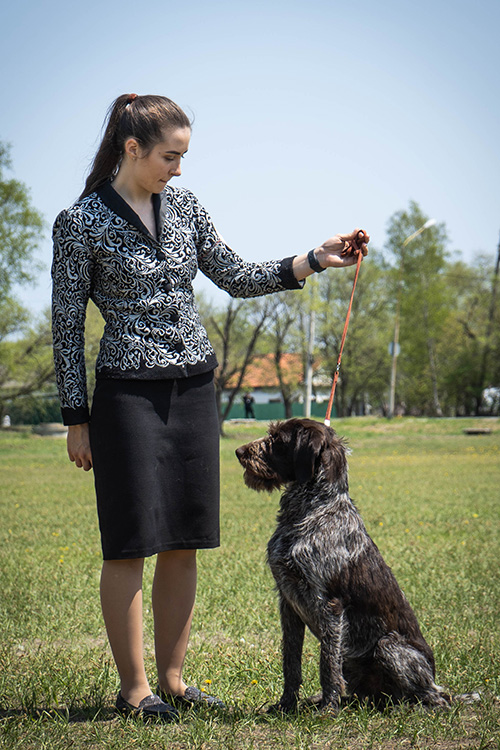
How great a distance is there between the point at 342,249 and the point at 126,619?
→ 6.55ft

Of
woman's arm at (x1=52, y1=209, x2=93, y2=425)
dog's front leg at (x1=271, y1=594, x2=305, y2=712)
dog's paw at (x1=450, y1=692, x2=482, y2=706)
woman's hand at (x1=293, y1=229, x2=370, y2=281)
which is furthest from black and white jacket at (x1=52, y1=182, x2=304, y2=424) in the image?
dog's paw at (x1=450, y1=692, x2=482, y2=706)

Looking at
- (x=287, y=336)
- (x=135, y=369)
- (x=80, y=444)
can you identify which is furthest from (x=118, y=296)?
(x=287, y=336)

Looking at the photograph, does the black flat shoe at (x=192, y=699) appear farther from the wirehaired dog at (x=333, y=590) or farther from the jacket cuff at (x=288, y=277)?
the jacket cuff at (x=288, y=277)

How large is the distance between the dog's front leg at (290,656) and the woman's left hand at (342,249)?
64.3 inches

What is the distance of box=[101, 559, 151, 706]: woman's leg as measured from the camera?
10.1 feet

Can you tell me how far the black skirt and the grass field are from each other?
78 cm

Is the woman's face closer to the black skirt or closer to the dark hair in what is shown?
the dark hair

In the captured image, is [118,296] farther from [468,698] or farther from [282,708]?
[468,698]

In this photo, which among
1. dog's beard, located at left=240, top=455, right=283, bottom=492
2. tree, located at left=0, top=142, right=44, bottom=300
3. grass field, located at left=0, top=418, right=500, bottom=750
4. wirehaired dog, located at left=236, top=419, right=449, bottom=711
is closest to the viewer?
grass field, located at left=0, top=418, right=500, bottom=750

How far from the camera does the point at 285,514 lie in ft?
11.0

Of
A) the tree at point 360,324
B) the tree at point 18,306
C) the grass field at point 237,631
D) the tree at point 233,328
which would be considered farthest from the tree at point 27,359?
the tree at point 360,324

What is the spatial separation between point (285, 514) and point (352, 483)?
1024 cm

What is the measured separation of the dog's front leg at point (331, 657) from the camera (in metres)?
3.07

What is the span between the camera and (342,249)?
3453mm
